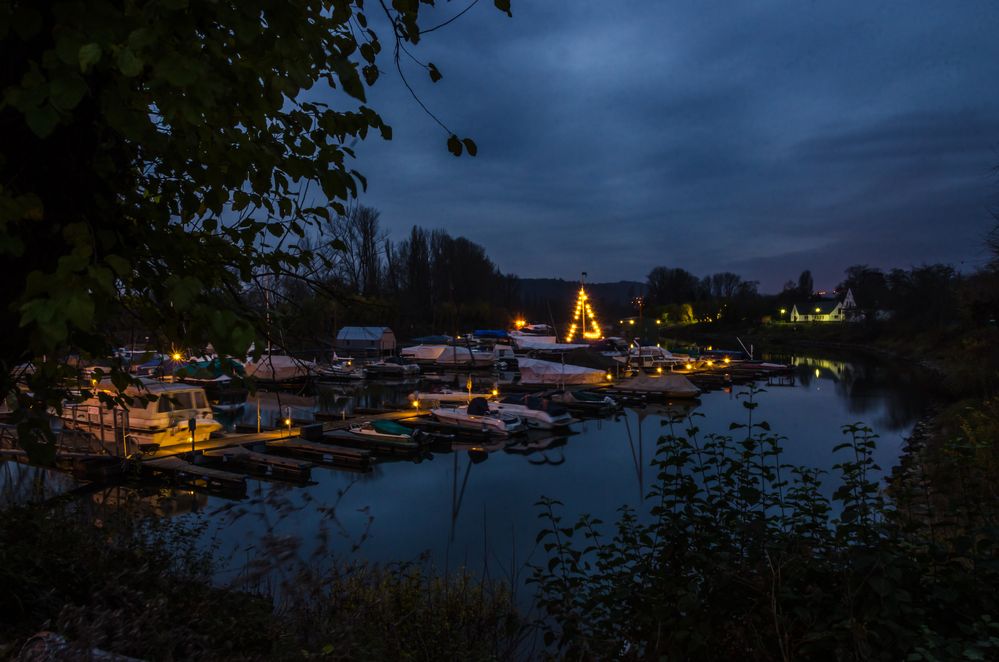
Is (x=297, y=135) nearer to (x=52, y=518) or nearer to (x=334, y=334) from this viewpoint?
(x=334, y=334)

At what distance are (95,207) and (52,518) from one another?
12.5 ft

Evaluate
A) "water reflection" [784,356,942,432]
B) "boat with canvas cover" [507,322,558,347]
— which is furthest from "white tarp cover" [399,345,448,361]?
"water reflection" [784,356,942,432]

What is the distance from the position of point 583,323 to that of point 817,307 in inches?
2736

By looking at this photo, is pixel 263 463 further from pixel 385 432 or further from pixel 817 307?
pixel 817 307

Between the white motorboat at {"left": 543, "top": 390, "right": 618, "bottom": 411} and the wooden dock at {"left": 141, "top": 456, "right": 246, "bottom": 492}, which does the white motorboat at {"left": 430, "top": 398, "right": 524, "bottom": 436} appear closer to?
the white motorboat at {"left": 543, "top": 390, "right": 618, "bottom": 411}

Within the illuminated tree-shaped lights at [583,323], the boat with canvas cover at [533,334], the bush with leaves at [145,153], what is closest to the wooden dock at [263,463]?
the bush with leaves at [145,153]

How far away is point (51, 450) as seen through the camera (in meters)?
2.54

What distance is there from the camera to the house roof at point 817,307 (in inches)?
4719

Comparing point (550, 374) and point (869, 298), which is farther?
point (869, 298)

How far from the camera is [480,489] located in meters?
18.9

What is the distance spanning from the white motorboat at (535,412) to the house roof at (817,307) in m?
109

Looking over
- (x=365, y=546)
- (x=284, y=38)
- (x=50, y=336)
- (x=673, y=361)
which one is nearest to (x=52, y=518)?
(x=50, y=336)

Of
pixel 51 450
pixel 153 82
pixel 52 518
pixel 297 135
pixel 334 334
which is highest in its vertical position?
pixel 297 135

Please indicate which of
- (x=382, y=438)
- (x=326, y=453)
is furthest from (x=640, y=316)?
(x=326, y=453)
